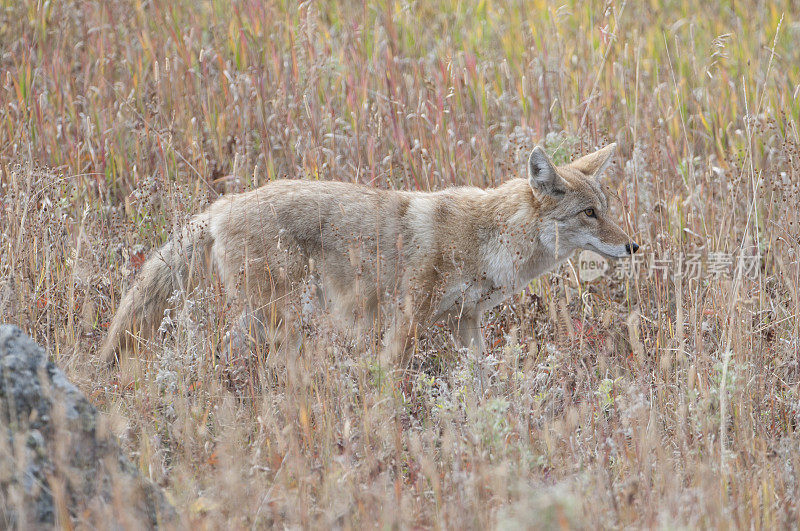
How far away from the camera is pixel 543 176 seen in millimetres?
4918

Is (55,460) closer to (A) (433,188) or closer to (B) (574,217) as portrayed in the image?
(B) (574,217)

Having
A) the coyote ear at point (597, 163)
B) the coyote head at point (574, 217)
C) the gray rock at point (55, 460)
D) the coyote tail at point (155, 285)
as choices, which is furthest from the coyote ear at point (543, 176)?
the gray rock at point (55, 460)

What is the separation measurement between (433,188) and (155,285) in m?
2.20

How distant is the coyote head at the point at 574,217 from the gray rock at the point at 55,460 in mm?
3077

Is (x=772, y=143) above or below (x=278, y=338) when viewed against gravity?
above

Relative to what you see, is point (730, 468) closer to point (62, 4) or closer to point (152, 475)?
point (152, 475)

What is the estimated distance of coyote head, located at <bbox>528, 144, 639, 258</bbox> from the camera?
16.2 feet

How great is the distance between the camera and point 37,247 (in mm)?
4652

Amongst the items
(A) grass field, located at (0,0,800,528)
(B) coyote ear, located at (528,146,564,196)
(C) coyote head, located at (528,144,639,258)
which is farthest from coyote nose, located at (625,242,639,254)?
(B) coyote ear, located at (528,146,564,196)

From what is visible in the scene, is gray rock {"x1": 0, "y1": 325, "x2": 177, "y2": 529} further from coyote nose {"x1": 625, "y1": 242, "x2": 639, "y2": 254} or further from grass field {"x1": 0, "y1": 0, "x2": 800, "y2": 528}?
coyote nose {"x1": 625, "y1": 242, "x2": 639, "y2": 254}

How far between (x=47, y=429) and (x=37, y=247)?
2.43 metres

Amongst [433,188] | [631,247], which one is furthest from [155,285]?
[631,247]

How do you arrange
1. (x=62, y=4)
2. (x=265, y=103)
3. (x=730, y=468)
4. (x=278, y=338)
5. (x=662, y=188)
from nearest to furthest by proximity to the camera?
(x=730, y=468) < (x=278, y=338) < (x=662, y=188) < (x=265, y=103) < (x=62, y=4)

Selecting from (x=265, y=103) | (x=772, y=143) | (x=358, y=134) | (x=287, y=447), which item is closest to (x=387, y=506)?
(x=287, y=447)
